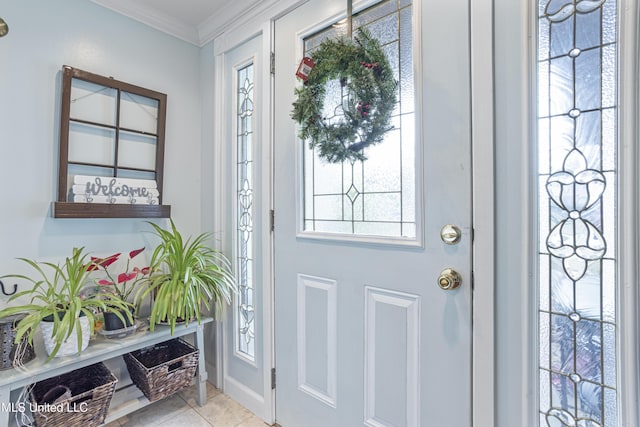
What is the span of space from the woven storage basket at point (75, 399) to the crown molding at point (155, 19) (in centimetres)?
200

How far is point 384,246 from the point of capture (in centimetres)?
129

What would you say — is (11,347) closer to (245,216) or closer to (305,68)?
(245,216)

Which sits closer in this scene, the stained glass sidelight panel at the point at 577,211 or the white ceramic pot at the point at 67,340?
the stained glass sidelight panel at the point at 577,211

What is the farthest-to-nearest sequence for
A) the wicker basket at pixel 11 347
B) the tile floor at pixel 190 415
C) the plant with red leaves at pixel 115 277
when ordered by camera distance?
the tile floor at pixel 190 415
the plant with red leaves at pixel 115 277
the wicker basket at pixel 11 347

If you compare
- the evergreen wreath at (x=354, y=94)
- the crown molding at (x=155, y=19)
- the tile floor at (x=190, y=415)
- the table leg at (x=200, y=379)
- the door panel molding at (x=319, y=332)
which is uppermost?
the crown molding at (x=155, y=19)

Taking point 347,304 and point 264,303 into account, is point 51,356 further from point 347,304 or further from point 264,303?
point 347,304

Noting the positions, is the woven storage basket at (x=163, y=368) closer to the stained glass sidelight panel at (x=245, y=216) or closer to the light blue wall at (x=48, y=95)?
the stained glass sidelight panel at (x=245, y=216)

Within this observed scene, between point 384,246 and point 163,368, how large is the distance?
4.46 feet

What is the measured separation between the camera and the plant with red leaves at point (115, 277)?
1.57 m

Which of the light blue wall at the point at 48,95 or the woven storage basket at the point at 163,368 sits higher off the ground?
the light blue wall at the point at 48,95

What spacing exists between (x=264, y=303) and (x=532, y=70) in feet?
5.09

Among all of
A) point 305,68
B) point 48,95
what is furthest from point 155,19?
point 305,68

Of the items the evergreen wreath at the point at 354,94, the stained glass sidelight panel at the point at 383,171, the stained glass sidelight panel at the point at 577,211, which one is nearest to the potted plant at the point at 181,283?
the stained glass sidelight panel at the point at 383,171

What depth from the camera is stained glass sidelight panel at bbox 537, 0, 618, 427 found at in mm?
890
